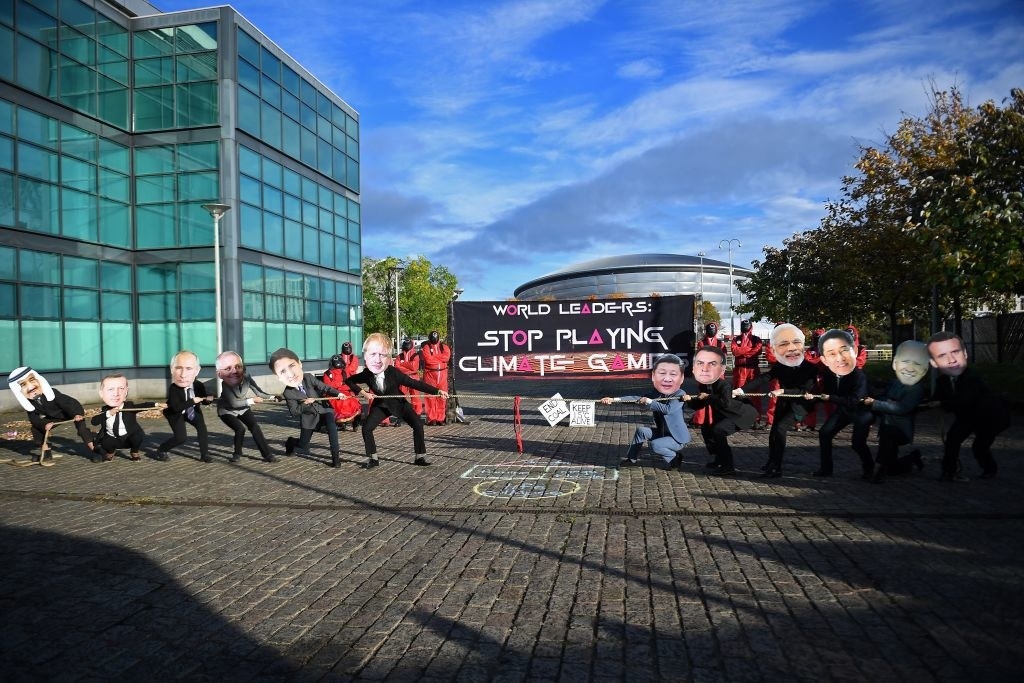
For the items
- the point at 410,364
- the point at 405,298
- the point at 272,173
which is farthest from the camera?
the point at 405,298

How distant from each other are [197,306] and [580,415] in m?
17.0

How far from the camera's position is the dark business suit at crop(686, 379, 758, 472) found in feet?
30.9

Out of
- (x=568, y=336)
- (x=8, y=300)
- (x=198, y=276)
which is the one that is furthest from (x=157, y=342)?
(x=568, y=336)

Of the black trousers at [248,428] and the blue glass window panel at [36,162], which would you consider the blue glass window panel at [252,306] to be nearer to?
the blue glass window panel at [36,162]

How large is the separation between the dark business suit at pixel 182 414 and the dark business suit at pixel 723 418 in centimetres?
757

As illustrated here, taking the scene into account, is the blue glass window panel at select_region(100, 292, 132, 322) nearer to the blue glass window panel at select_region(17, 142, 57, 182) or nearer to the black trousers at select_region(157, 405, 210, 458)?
the blue glass window panel at select_region(17, 142, 57, 182)

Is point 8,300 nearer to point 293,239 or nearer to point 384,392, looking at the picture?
point 293,239

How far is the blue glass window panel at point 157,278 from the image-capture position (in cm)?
2611

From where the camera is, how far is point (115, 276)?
25156 mm

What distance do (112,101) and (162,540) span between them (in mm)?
23735

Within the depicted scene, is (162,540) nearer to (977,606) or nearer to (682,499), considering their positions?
(682,499)

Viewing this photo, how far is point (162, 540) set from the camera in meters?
6.60

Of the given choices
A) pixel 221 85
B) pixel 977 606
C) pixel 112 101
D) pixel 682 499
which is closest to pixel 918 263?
pixel 682 499

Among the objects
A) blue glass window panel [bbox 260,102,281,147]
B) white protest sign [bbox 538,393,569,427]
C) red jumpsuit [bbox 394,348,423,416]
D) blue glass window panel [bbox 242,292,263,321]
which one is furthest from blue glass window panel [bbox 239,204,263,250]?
white protest sign [bbox 538,393,569,427]
